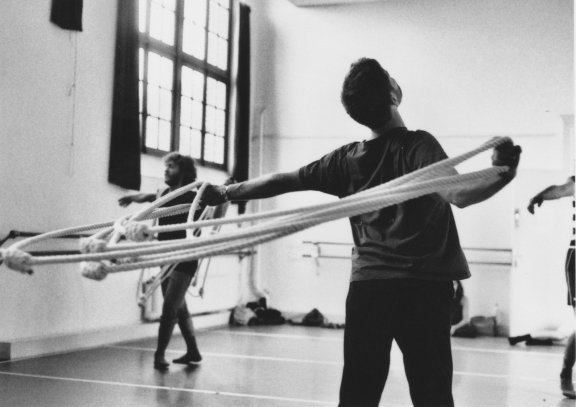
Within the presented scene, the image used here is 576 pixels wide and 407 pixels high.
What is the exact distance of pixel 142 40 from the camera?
8.02 meters

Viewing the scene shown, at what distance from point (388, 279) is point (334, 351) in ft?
17.6

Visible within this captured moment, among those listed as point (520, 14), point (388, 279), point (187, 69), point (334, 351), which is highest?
point (520, 14)

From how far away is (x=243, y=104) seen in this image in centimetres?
1007

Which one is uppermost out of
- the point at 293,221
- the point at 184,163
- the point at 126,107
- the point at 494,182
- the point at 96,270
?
the point at 126,107

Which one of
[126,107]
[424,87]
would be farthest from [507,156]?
[424,87]

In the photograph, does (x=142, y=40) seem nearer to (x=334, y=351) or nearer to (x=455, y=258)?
(x=334, y=351)

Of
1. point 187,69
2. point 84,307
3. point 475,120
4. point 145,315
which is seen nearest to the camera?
point 84,307

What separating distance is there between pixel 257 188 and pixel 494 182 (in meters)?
0.81

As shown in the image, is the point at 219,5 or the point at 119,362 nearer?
the point at 119,362

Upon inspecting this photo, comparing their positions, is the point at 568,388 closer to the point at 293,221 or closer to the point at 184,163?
the point at 184,163

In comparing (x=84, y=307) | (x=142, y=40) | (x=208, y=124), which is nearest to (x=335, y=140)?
(x=208, y=124)

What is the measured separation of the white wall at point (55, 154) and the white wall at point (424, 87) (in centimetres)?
326

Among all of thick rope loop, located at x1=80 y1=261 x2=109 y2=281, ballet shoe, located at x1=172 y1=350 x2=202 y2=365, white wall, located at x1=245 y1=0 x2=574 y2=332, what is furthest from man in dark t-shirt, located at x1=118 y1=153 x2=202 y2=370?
white wall, located at x1=245 y1=0 x2=574 y2=332

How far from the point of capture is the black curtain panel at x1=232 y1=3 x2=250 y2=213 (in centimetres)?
→ 988
